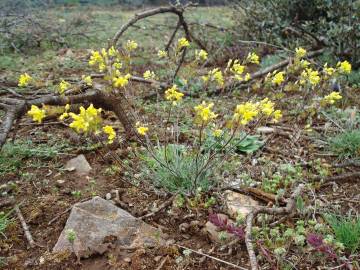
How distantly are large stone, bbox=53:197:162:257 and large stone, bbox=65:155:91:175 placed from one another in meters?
0.64

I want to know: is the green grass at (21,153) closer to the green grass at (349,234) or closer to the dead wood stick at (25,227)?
the dead wood stick at (25,227)

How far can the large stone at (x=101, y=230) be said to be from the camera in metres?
2.53

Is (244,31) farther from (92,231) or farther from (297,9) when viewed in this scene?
(92,231)

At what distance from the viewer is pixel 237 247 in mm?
2555

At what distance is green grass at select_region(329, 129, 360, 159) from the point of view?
354 cm

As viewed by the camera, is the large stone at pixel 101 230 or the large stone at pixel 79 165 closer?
the large stone at pixel 101 230

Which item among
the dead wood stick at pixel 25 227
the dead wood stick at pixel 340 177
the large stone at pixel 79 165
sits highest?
the dead wood stick at pixel 340 177

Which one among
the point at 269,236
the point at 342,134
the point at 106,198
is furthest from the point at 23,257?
the point at 342,134

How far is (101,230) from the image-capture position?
2609 mm

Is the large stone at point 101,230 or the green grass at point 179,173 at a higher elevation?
the green grass at point 179,173

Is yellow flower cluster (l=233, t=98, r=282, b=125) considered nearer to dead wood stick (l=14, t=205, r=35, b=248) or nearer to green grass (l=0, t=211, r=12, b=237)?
dead wood stick (l=14, t=205, r=35, b=248)

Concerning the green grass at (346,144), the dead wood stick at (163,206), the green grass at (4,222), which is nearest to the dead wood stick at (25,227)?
the green grass at (4,222)

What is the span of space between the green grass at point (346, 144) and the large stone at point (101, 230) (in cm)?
177

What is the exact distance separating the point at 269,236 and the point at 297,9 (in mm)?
5169
